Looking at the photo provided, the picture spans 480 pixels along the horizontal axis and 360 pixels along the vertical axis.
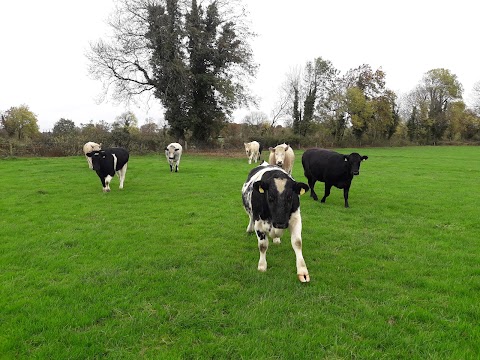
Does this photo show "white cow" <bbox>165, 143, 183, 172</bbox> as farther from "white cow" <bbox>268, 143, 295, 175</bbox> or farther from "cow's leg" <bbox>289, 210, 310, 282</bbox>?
"cow's leg" <bbox>289, 210, 310, 282</bbox>

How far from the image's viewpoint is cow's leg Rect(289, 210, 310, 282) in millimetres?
5004

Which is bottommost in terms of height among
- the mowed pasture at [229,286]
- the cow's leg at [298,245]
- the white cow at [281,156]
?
the mowed pasture at [229,286]

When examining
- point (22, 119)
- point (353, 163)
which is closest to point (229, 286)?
point (353, 163)

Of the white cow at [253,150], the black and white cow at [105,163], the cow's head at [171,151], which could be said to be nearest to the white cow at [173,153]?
the cow's head at [171,151]

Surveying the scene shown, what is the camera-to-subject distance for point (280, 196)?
4992 millimetres

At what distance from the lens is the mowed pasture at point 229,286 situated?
3564 millimetres

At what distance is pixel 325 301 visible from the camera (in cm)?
Result: 442

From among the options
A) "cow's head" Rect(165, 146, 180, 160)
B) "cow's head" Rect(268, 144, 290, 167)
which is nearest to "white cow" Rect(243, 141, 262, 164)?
"cow's head" Rect(165, 146, 180, 160)

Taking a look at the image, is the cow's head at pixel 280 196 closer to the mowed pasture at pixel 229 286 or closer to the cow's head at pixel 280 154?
the mowed pasture at pixel 229 286

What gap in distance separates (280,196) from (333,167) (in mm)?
6144

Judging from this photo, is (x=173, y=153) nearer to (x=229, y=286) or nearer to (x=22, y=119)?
(x=229, y=286)

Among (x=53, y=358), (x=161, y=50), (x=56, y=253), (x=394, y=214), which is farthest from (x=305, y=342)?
(x=161, y=50)

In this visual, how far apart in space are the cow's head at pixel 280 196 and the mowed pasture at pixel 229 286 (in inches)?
38.5

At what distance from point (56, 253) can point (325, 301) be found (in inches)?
197
